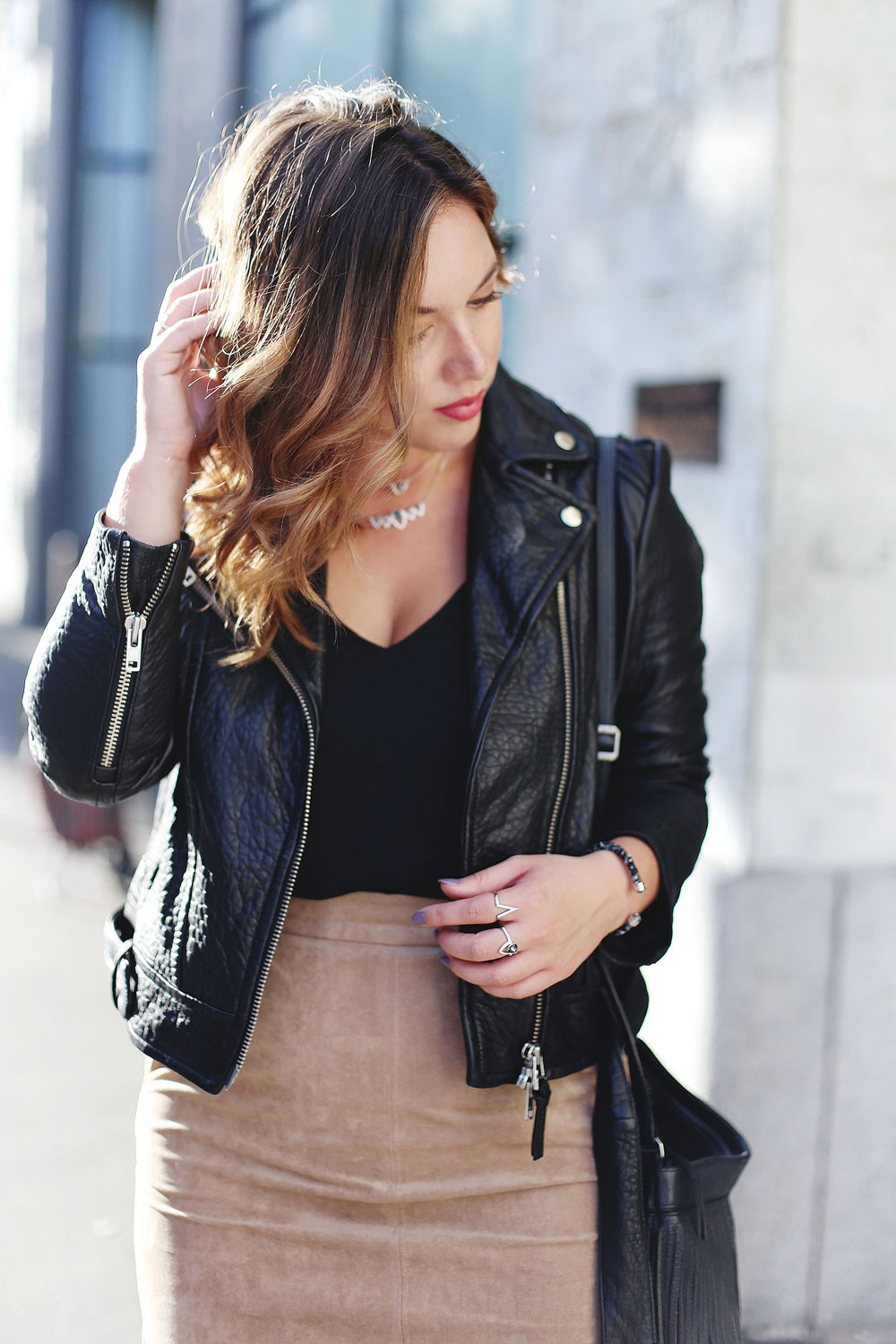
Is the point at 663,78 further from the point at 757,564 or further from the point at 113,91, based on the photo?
the point at 113,91

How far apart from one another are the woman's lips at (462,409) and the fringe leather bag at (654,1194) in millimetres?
252

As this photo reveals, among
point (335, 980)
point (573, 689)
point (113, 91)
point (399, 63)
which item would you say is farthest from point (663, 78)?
point (113, 91)

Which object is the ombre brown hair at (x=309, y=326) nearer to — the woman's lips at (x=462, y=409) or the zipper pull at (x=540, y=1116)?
the woman's lips at (x=462, y=409)

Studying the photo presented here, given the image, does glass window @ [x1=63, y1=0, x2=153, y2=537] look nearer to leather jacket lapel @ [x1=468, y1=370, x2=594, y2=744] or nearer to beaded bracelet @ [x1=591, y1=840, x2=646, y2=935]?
leather jacket lapel @ [x1=468, y1=370, x2=594, y2=744]

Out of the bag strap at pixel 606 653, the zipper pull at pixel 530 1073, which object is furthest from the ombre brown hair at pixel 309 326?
the zipper pull at pixel 530 1073

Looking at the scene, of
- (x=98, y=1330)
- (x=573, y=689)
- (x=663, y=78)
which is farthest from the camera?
(x=98, y=1330)

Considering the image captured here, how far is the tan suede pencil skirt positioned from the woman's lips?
70 centimetres

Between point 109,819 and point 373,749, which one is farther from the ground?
point 373,749

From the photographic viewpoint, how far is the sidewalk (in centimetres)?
329

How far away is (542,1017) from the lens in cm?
176

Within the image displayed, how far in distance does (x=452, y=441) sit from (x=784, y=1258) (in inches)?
84.0

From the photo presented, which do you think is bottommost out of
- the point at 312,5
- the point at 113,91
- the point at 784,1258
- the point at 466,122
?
the point at 784,1258

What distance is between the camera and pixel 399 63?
5172 millimetres

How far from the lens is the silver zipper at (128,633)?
1705 mm
